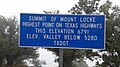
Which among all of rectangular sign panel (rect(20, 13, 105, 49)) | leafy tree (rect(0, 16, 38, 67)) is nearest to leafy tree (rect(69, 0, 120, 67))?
leafy tree (rect(0, 16, 38, 67))

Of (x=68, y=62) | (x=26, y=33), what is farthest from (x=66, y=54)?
(x=26, y=33)

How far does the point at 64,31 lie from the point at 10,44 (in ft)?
103

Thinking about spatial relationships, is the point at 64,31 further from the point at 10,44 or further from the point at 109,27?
the point at 10,44

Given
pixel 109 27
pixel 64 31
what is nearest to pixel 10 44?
pixel 109 27

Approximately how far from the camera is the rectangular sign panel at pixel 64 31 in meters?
13.8

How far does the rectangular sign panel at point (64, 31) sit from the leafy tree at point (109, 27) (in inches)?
906

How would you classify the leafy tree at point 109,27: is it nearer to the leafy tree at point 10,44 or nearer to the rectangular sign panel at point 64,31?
the leafy tree at point 10,44

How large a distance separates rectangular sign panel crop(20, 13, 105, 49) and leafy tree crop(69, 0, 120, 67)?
23.0 meters

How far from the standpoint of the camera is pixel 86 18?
13.9 metres

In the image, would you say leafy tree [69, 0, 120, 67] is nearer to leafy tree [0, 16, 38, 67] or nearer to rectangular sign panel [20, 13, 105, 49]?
leafy tree [0, 16, 38, 67]

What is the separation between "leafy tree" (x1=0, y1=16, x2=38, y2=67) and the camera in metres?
44.2

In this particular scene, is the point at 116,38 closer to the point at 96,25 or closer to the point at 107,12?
the point at 107,12

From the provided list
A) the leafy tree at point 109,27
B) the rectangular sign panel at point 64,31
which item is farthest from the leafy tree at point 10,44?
the rectangular sign panel at point 64,31

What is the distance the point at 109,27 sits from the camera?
3706 centimetres
